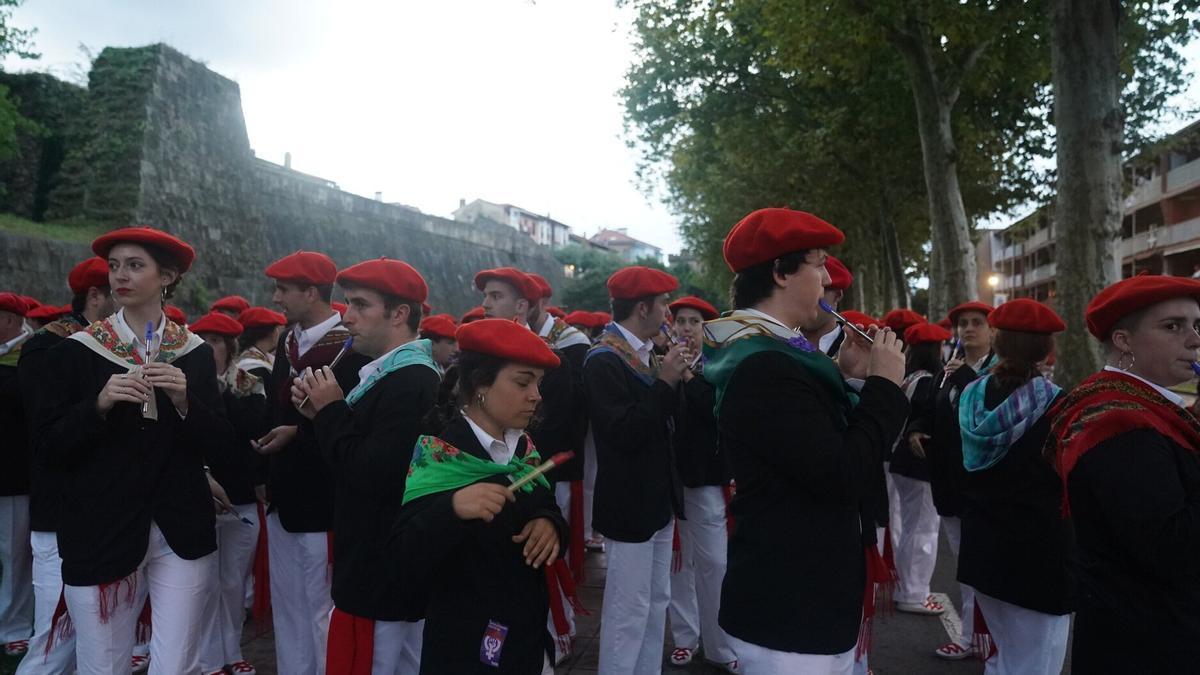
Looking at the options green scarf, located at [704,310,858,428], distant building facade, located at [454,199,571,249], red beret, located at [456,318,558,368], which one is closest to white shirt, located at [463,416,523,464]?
red beret, located at [456,318,558,368]

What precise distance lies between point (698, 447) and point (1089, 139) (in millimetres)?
7432

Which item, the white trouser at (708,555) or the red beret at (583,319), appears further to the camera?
the red beret at (583,319)

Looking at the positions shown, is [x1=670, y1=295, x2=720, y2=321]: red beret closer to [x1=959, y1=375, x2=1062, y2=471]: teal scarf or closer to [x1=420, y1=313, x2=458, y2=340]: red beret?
[x1=420, y1=313, x2=458, y2=340]: red beret

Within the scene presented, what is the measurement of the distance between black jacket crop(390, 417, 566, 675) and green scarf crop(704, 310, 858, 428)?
69cm

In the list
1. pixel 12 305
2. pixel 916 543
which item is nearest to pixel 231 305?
pixel 12 305

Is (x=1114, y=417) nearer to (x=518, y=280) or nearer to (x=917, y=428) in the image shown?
(x=518, y=280)

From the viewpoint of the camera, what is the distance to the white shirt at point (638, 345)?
4.58 metres

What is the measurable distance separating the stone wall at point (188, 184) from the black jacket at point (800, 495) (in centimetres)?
1509

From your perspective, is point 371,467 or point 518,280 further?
point 518,280

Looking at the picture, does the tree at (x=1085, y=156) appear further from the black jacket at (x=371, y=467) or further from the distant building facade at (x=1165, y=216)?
the distant building facade at (x=1165, y=216)

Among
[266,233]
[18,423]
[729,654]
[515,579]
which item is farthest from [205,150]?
[515,579]

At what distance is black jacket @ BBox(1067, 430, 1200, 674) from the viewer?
7.72 ft

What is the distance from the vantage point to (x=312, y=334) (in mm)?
4125

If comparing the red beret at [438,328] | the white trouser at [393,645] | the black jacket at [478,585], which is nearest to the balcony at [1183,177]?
the red beret at [438,328]
